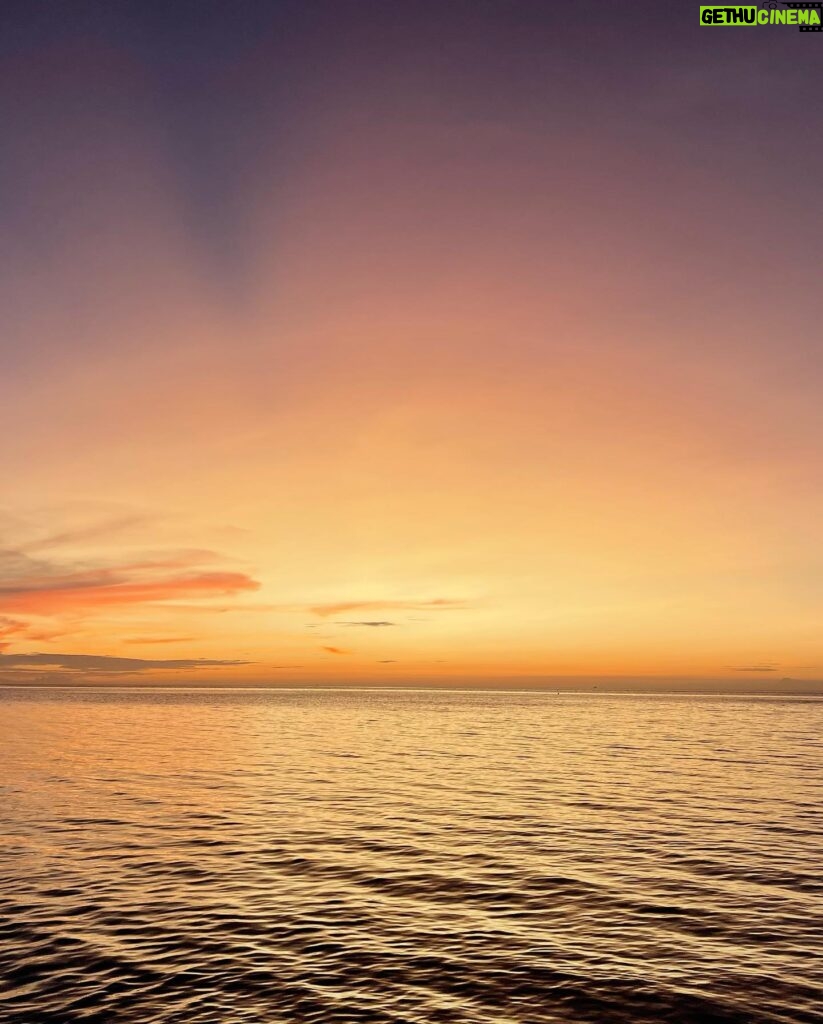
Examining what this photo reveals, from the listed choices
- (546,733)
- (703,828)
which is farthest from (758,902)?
(546,733)

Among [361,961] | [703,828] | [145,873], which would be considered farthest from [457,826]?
[361,961]

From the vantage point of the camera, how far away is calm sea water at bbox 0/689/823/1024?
17.9 metres

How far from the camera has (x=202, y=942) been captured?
21.5 m

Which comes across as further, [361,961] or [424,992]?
[361,961]

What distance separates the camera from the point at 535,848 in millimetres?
33031

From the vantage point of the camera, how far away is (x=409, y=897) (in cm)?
2603

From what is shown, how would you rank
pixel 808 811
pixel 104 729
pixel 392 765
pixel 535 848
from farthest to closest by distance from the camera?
1. pixel 104 729
2. pixel 392 765
3. pixel 808 811
4. pixel 535 848

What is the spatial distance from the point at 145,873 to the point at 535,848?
15.5 meters

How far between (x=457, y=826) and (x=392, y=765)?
86.8 feet

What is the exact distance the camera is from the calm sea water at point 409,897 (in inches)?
706

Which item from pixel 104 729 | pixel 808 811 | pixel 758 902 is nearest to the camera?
pixel 758 902

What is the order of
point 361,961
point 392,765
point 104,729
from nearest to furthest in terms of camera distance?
point 361,961, point 392,765, point 104,729

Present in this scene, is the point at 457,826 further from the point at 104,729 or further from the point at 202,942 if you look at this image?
the point at 104,729

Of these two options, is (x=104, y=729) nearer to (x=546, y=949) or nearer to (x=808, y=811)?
(x=808, y=811)
